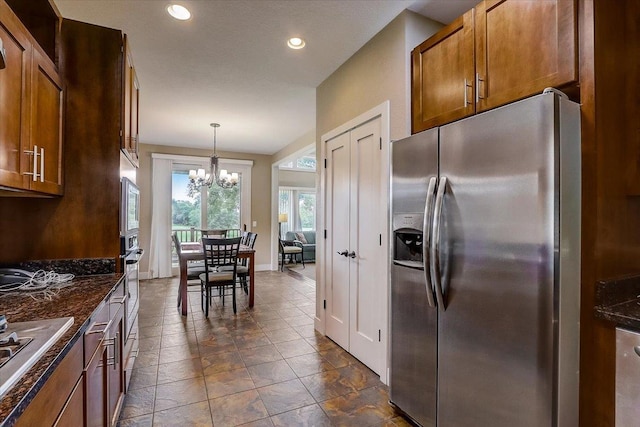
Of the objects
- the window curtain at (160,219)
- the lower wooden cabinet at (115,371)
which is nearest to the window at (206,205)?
the window curtain at (160,219)

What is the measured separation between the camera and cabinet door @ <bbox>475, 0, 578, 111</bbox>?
138 cm

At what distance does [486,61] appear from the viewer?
5.55 ft

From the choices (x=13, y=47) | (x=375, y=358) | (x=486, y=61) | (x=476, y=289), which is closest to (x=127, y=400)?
(x=375, y=358)

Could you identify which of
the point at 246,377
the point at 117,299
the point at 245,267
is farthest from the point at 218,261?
the point at 117,299

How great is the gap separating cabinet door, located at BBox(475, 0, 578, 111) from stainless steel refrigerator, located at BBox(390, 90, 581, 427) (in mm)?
204

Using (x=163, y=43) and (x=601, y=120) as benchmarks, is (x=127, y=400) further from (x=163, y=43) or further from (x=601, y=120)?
(x=601, y=120)

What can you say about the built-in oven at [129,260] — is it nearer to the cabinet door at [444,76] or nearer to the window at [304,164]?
the cabinet door at [444,76]

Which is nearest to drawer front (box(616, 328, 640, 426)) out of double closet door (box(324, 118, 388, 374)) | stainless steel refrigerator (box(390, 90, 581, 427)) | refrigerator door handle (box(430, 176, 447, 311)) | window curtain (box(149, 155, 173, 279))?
stainless steel refrigerator (box(390, 90, 581, 427))

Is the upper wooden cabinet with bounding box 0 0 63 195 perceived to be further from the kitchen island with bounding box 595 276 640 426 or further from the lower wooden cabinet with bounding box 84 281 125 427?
the kitchen island with bounding box 595 276 640 426

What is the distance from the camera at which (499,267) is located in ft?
4.61

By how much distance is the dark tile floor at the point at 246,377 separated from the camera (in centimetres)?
204

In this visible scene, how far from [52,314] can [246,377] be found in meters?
1.60

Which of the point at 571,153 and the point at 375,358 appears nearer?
the point at 571,153

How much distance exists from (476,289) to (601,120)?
90 cm
